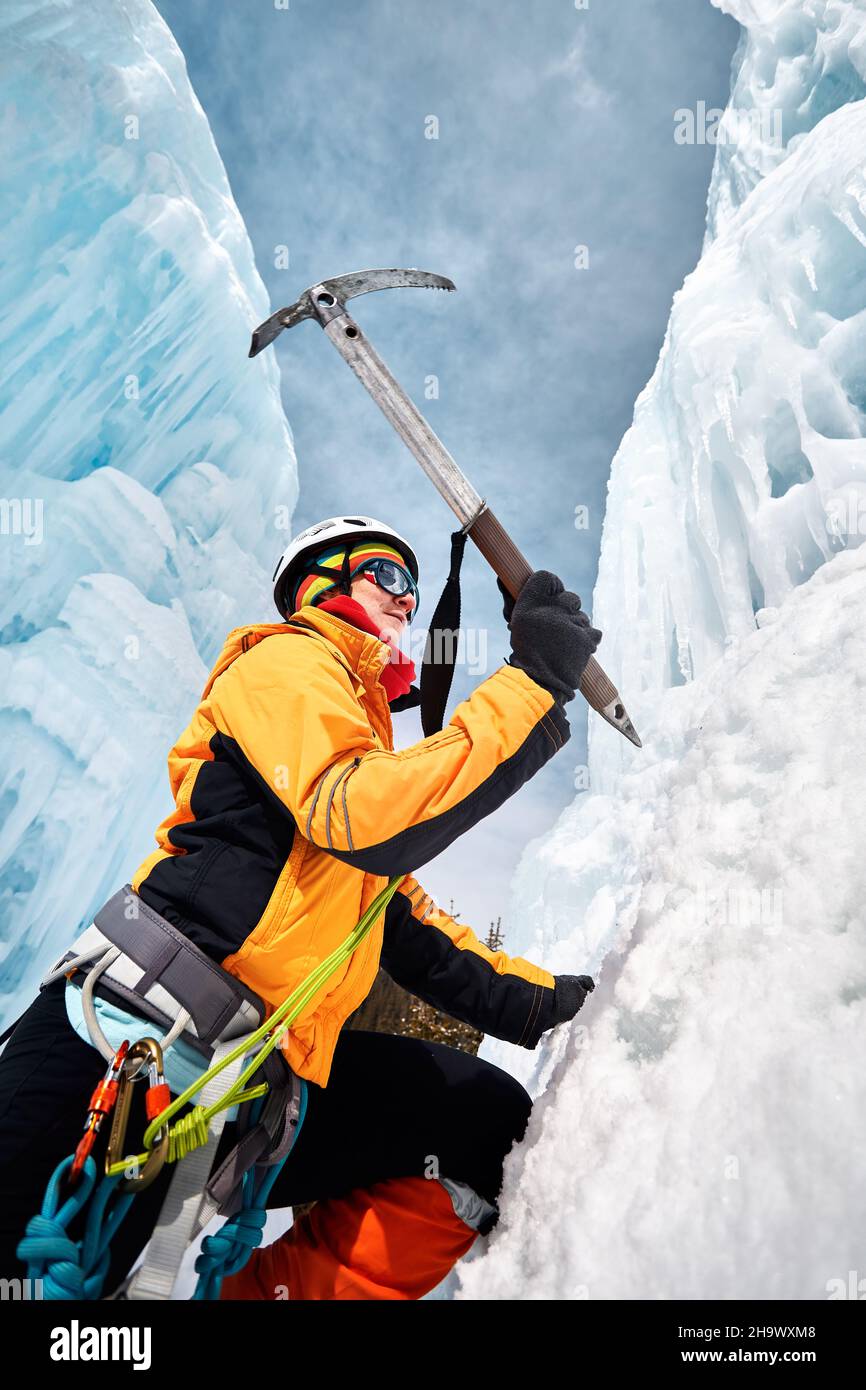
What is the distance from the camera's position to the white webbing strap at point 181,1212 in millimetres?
1146

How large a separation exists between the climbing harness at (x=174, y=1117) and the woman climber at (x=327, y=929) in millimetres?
27

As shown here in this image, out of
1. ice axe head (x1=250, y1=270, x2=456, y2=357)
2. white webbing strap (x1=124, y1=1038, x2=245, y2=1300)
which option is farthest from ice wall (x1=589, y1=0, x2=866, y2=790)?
white webbing strap (x1=124, y1=1038, x2=245, y2=1300)

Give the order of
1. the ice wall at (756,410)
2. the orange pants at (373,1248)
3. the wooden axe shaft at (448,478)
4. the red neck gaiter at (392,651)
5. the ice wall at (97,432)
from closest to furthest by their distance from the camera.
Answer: the orange pants at (373,1248) < the red neck gaiter at (392,651) < the wooden axe shaft at (448,478) < the ice wall at (756,410) < the ice wall at (97,432)

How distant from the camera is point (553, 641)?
1.60m

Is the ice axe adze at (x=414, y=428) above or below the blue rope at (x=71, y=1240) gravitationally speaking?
above

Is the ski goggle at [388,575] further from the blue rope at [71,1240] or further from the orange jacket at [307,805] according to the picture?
the blue rope at [71,1240]

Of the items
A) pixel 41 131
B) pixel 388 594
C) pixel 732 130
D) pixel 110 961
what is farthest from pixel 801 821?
pixel 41 131

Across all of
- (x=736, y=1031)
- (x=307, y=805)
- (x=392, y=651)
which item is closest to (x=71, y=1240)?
(x=307, y=805)

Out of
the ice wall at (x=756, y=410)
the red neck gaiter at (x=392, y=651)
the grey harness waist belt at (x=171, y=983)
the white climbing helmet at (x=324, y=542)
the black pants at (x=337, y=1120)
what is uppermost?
the ice wall at (x=756, y=410)

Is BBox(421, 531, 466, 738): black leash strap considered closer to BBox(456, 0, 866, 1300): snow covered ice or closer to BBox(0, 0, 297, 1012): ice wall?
BBox(456, 0, 866, 1300): snow covered ice

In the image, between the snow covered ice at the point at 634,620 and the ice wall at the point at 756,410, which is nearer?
the snow covered ice at the point at 634,620

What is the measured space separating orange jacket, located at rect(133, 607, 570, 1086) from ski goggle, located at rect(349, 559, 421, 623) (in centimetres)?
50

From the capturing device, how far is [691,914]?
139 centimetres

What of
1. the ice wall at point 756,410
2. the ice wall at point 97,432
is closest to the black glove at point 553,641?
the ice wall at point 756,410
